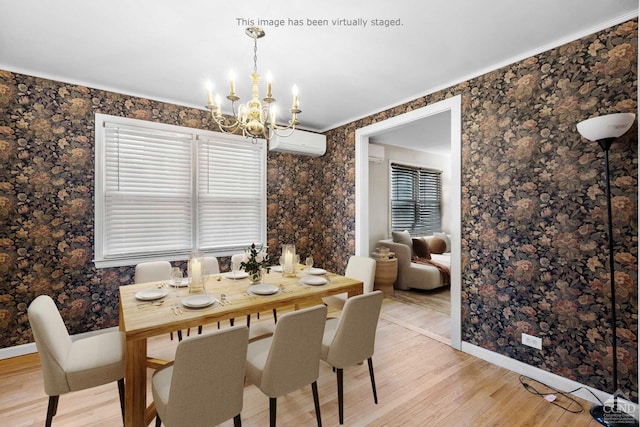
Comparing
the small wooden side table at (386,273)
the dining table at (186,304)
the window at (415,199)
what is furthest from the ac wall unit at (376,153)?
the dining table at (186,304)

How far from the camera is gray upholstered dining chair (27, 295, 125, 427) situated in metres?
1.57

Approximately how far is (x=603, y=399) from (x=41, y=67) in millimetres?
5205

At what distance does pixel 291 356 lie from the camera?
161cm

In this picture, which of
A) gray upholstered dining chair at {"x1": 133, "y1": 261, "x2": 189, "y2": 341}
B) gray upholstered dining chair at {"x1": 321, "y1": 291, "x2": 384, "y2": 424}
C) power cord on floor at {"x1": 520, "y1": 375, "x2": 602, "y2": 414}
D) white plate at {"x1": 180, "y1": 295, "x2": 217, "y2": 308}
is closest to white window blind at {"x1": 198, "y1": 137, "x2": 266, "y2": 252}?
gray upholstered dining chair at {"x1": 133, "y1": 261, "x2": 189, "y2": 341}

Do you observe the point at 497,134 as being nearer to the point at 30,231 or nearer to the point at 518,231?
the point at 518,231

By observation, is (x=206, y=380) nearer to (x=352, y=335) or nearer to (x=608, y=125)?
(x=352, y=335)

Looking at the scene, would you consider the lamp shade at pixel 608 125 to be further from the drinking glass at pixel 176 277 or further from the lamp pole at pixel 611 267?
the drinking glass at pixel 176 277

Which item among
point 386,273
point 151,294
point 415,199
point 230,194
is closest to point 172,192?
point 230,194

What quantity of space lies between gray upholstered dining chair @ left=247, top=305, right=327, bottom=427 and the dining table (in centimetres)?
42

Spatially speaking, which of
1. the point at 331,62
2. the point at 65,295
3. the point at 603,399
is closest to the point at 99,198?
the point at 65,295

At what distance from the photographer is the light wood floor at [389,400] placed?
6.45ft

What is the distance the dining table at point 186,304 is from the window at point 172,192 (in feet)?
3.91

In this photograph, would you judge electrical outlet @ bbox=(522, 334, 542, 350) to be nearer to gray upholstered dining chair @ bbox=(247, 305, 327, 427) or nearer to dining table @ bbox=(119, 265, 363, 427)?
dining table @ bbox=(119, 265, 363, 427)

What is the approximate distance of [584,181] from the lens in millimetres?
2191
